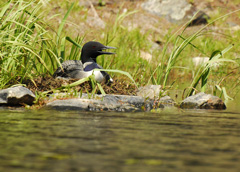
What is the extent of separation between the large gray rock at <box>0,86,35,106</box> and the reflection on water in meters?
0.50

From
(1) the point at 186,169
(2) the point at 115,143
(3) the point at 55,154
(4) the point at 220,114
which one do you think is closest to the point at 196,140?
(2) the point at 115,143

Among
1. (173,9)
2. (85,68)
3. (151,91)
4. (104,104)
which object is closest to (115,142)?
(104,104)

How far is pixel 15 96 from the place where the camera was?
583 centimetres

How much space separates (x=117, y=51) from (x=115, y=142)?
6.93 meters

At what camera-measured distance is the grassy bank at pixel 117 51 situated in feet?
21.4

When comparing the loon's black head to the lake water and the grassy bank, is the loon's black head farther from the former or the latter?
the lake water

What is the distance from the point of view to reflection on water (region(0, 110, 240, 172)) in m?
2.79

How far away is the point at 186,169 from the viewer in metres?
2.70

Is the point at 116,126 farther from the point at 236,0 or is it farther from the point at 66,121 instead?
the point at 236,0

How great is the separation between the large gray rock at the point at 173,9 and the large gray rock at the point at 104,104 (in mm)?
14323

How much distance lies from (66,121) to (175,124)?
3.85 feet

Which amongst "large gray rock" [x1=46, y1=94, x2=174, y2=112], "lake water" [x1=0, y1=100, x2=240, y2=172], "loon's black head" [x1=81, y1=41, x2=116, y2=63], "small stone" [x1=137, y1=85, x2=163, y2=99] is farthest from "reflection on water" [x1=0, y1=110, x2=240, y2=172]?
"loon's black head" [x1=81, y1=41, x2=116, y2=63]

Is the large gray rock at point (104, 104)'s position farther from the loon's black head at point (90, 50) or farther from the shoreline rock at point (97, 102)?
the loon's black head at point (90, 50)

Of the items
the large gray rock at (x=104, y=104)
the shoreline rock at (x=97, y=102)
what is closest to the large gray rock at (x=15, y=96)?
Result: the shoreline rock at (x=97, y=102)
